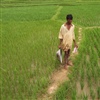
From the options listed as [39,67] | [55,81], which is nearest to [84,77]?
[55,81]

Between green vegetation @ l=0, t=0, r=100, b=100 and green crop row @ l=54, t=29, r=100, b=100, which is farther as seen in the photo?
green vegetation @ l=0, t=0, r=100, b=100

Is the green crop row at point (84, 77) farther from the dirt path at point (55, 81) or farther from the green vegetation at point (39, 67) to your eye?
the dirt path at point (55, 81)

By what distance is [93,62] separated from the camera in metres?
5.58

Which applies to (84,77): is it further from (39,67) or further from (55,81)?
(39,67)

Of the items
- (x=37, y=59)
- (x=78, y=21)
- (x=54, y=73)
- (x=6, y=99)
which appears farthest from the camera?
(x=78, y=21)

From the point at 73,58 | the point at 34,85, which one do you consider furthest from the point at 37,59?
the point at 34,85

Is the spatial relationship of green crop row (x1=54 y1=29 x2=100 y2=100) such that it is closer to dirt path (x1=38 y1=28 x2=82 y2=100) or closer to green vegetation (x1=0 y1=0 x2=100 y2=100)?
green vegetation (x1=0 y1=0 x2=100 y2=100)

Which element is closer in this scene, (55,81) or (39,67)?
(55,81)

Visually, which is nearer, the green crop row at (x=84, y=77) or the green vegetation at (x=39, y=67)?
the green crop row at (x=84, y=77)

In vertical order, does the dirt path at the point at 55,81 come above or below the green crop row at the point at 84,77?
below

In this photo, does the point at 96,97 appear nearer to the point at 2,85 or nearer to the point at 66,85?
the point at 66,85

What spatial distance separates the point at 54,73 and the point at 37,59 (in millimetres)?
1043

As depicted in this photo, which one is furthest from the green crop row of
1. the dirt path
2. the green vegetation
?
the dirt path

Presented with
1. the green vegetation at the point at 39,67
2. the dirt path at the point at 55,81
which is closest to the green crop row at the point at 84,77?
the green vegetation at the point at 39,67
